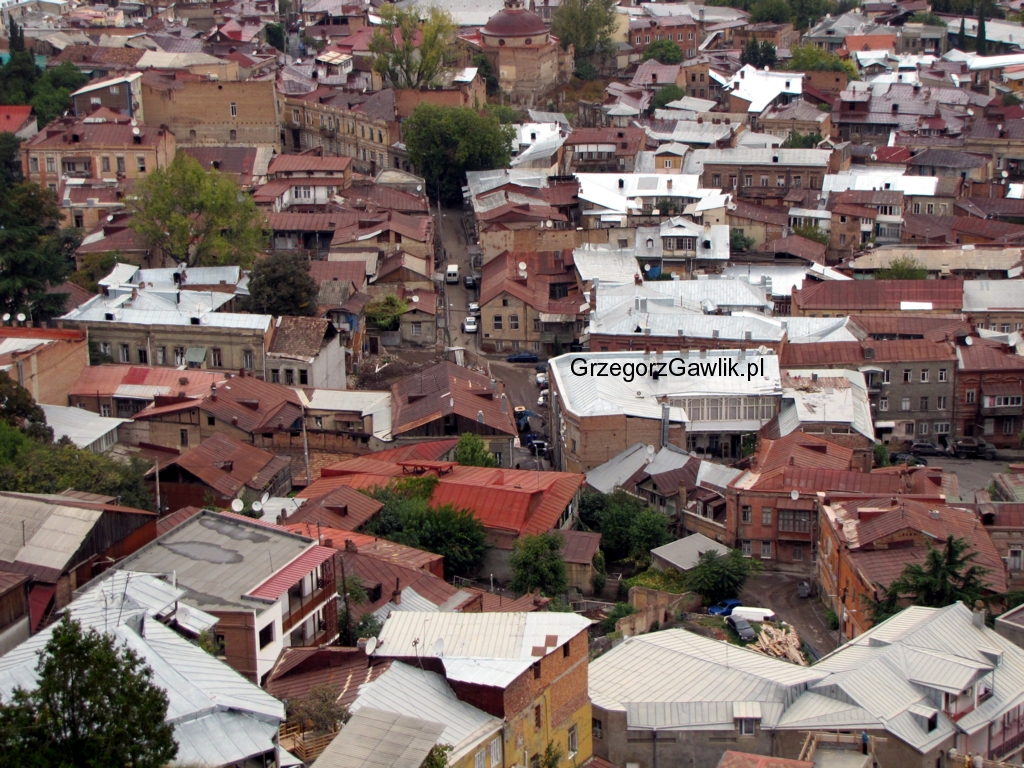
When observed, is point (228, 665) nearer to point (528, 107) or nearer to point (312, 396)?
point (312, 396)

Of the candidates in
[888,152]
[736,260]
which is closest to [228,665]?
[736,260]

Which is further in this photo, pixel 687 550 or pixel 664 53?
pixel 664 53

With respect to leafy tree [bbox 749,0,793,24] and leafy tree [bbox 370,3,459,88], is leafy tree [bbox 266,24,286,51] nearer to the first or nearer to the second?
leafy tree [bbox 370,3,459,88]

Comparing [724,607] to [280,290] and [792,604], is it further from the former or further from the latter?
[280,290]

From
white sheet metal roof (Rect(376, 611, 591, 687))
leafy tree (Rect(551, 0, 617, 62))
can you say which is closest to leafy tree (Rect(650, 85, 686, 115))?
leafy tree (Rect(551, 0, 617, 62))

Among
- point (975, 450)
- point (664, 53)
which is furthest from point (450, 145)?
point (975, 450)

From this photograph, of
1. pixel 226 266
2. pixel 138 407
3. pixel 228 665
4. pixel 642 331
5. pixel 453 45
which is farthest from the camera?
pixel 453 45

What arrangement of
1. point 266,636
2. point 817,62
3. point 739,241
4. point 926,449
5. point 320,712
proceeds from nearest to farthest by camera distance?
1. point 320,712
2. point 266,636
3. point 926,449
4. point 739,241
5. point 817,62
